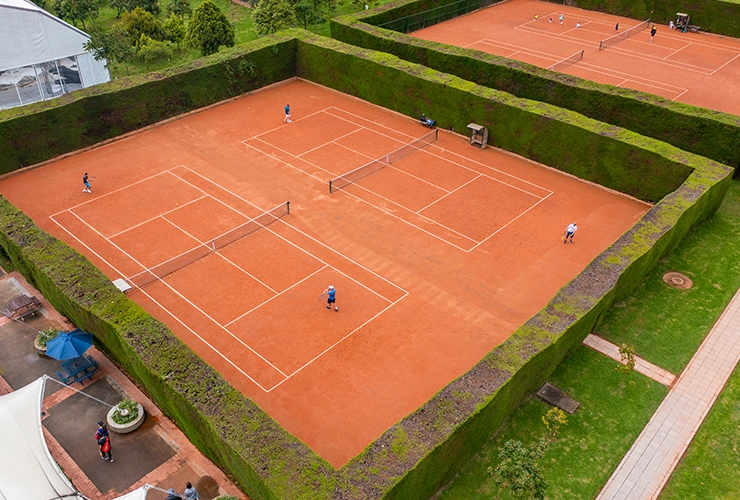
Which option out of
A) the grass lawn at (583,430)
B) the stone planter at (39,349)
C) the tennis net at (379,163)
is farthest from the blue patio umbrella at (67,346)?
the tennis net at (379,163)

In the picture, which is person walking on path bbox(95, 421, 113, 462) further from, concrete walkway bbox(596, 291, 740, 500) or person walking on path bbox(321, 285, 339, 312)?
concrete walkway bbox(596, 291, 740, 500)

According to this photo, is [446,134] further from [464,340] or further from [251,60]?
[464,340]

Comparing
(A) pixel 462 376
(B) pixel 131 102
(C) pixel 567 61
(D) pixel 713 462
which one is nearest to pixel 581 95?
(C) pixel 567 61

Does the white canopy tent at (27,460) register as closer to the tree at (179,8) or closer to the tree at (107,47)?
the tree at (107,47)

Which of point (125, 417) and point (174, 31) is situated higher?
point (174, 31)

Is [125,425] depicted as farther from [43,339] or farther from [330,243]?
[330,243]

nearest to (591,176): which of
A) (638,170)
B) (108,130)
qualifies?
(638,170)

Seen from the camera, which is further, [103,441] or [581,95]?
[581,95]

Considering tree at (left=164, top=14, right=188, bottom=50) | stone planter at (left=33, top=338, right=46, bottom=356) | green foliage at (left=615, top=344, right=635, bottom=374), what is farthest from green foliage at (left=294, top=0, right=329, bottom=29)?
green foliage at (left=615, top=344, right=635, bottom=374)
